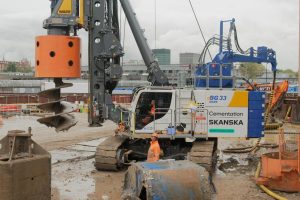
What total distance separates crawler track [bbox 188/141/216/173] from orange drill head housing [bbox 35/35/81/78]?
4.84 metres

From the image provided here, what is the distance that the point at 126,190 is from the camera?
966cm

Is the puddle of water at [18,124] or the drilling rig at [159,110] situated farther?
the puddle of water at [18,124]

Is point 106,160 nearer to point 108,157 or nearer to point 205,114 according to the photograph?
point 108,157

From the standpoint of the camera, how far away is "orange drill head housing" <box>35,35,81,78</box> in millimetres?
9430

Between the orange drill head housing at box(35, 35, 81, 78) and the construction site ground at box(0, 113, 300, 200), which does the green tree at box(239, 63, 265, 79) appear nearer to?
the construction site ground at box(0, 113, 300, 200)

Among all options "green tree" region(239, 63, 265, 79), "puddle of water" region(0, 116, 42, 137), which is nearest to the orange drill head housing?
"green tree" region(239, 63, 265, 79)

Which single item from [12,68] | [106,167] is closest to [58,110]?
[106,167]

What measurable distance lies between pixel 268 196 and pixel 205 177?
3.15m

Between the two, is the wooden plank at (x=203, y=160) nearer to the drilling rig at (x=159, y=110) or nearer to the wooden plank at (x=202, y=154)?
the drilling rig at (x=159, y=110)

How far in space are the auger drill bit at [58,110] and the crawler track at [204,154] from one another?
422 centimetres

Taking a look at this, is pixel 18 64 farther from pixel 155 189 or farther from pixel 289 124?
pixel 155 189

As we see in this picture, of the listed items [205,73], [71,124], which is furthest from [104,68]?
[71,124]

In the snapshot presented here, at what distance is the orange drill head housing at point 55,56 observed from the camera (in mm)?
9430

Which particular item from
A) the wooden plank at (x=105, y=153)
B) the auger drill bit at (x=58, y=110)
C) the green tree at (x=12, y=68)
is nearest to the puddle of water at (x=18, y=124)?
the wooden plank at (x=105, y=153)
